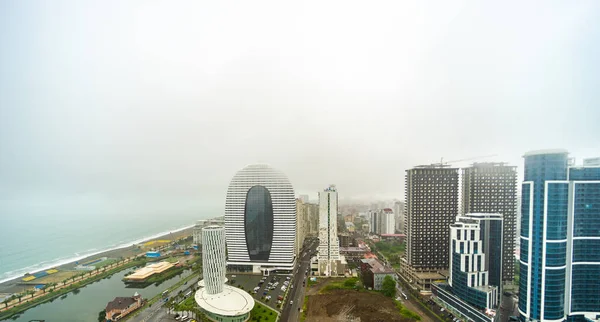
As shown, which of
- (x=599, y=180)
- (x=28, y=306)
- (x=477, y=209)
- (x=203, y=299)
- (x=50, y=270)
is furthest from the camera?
(x=50, y=270)

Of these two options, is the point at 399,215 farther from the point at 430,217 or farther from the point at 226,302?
the point at 226,302

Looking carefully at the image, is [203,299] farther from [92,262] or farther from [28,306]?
[92,262]

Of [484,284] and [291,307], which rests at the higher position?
[484,284]

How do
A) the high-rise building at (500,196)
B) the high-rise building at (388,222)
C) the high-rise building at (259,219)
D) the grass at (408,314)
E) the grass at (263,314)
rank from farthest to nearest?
1. the high-rise building at (388,222)
2. the high-rise building at (259,219)
3. the high-rise building at (500,196)
4. the grass at (263,314)
5. the grass at (408,314)

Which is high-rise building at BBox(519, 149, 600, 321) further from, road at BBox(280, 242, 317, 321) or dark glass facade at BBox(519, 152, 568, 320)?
road at BBox(280, 242, 317, 321)

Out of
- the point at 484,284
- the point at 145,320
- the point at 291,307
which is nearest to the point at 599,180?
the point at 484,284

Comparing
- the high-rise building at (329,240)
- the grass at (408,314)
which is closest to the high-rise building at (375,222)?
the high-rise building at (329,240)

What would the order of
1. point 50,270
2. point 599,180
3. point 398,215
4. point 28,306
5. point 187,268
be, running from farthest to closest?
point 398,215, point 187,268, point 50,270, point 28,306, point 599,180

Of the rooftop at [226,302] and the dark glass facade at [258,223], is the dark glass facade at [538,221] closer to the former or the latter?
the rooftop at [226,302]
